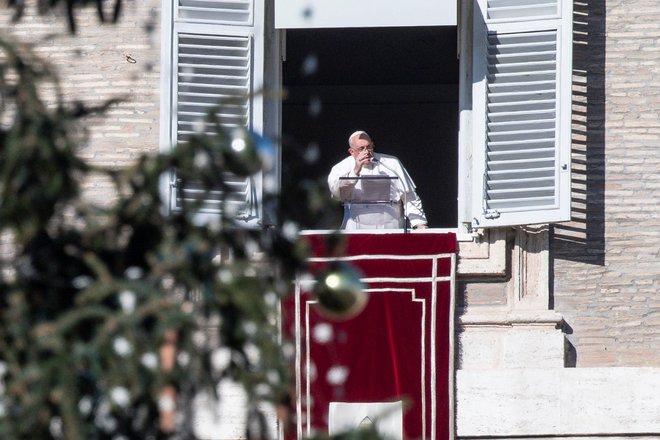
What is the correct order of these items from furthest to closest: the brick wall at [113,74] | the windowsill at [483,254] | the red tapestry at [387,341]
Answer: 1. the brick wall at [113,74]
2. the windowsill at [483,254]
3. the red tapestry at [387,341]

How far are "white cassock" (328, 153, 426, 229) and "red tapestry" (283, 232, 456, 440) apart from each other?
265 mm

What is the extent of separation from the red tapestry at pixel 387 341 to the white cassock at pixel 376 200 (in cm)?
26

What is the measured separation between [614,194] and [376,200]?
1.27 metres

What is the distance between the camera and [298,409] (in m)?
9.39

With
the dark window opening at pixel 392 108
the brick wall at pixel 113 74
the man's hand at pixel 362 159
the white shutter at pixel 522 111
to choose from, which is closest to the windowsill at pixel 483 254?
the white shutter at pixel 522 111

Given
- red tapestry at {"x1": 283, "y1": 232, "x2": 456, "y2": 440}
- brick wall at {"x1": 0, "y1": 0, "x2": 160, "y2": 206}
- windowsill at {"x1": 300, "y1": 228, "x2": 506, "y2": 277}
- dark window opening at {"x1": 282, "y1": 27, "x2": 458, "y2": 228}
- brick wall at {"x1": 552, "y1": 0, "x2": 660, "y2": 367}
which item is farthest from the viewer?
dark window opening at {"x1": 282, "y1": 27, "x2": 458, "y2": 228}

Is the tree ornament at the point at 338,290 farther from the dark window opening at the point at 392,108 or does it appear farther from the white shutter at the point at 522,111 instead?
the dark window opening at the point at 392,108

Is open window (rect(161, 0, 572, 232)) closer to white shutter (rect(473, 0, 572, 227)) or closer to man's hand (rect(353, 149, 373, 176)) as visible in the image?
white shutter (rect(473, 0, 572, 227))

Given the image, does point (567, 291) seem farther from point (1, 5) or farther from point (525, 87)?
point (1, 5)

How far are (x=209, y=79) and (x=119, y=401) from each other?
617cm

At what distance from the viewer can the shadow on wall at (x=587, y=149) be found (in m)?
9.88

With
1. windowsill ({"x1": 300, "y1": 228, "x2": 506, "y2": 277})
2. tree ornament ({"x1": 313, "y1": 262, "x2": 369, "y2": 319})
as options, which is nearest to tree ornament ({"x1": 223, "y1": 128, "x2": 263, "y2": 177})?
tree ornament ({"x1": 313, "y1": 262, "x2": 369, "y2": 319})

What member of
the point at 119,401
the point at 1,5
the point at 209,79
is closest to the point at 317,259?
the point at 209,79

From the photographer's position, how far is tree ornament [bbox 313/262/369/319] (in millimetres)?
3986
